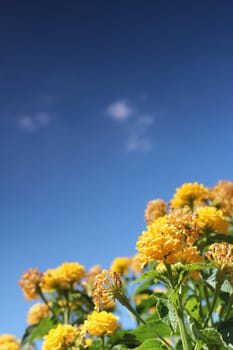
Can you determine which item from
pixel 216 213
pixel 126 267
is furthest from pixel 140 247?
pixel 126 267

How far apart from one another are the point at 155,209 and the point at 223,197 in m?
0.51

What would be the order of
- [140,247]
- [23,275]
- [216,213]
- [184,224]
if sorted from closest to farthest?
[140,247] < [184,224] < [216,213] < [23,275]

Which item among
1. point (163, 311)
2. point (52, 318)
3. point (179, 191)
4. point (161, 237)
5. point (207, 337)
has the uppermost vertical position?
point (179, 191)

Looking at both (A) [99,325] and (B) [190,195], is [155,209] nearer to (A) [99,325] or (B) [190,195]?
(B) [190,195]

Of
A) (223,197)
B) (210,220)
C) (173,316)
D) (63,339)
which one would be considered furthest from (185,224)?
(223,197)

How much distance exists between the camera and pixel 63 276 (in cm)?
365

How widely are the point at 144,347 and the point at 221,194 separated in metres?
1.68

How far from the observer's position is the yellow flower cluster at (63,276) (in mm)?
3658

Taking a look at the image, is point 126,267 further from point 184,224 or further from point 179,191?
point 184,224

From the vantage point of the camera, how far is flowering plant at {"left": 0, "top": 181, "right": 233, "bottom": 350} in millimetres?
1906

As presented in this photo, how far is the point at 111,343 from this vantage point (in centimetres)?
286

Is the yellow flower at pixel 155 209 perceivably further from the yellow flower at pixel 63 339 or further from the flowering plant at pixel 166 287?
the yellow flower at pixel 63 339

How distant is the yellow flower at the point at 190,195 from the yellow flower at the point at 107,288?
1.56 m

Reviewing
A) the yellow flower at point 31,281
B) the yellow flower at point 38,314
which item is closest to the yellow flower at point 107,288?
the yellow flower at point 31,281
